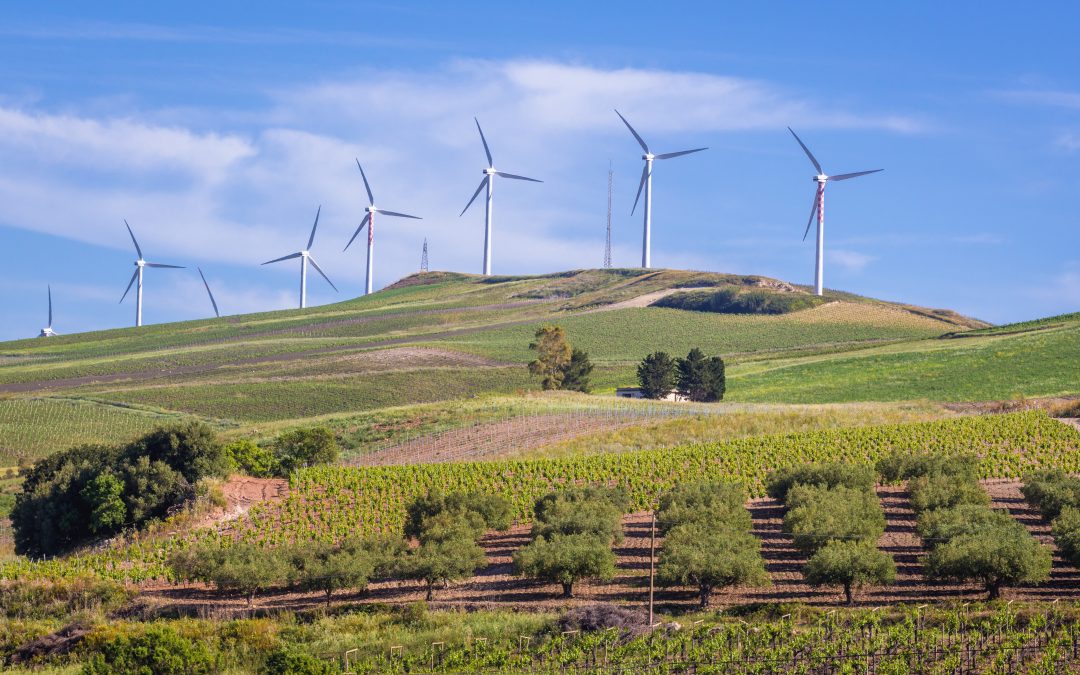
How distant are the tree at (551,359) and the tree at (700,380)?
38.4 ft

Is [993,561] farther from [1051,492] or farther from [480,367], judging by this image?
[480,367]

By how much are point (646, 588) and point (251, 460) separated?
33.0 m

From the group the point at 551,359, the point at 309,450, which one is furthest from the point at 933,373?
the point at 309,450

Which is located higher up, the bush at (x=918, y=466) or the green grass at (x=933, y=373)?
the green grass at (x=933, y=373)

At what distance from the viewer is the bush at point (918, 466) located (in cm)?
6756

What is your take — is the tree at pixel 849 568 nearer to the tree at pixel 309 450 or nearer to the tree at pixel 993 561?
the tree at pixel 993 561

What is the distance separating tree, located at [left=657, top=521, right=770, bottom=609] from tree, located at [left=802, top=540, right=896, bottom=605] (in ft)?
7.10

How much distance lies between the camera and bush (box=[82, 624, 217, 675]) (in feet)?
138

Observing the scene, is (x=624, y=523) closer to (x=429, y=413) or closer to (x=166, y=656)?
(x=166, y=656)

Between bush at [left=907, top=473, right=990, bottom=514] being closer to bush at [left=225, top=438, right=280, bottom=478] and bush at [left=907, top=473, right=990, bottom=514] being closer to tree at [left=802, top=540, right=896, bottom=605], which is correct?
tree at [left=802, top=540, right=896, bottom=605]

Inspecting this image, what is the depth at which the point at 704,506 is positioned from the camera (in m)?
60.2

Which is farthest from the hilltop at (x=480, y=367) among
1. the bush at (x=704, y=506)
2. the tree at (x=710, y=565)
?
the tree at (x=710, y=565)

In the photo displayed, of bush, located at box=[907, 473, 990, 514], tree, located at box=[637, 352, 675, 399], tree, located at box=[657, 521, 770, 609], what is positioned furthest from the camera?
tree, located at box=[637, 352, 675, 399]

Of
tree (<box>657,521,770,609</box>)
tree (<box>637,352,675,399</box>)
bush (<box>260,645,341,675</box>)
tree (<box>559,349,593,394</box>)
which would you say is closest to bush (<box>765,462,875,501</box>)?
tree (<box>657,521,770,609</box>)
